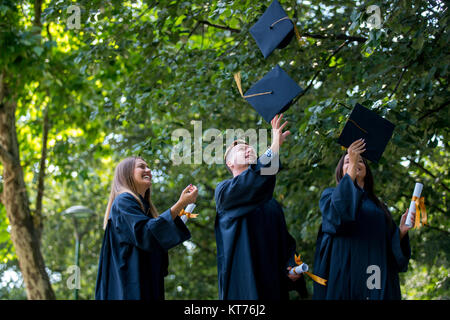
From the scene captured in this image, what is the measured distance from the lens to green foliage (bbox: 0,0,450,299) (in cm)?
622

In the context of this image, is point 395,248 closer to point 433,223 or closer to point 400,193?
point 400,193

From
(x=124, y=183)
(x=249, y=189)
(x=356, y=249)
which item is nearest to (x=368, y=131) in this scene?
(x=356, y=249)

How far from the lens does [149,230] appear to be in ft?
14.0

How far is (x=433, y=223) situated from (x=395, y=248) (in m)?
4.79

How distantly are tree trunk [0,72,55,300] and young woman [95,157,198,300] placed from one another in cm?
620

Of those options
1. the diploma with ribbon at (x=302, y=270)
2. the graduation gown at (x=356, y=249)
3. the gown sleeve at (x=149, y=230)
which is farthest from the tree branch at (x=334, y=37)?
the gown sleeve at (x=149, y=230)

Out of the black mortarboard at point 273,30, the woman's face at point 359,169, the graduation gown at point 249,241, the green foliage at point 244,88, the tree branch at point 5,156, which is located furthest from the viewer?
the tree branch at point 5,156

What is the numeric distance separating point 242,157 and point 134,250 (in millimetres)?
983

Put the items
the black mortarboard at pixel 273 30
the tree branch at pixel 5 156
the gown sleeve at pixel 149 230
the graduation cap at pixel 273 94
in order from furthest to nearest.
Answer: the tree branch at pixel 5 156
the black mortarboard at pixel 273 30
the graduation cap at pixel 273 94
the gown sleeve at pixel 149 230

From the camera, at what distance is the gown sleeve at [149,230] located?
425cm

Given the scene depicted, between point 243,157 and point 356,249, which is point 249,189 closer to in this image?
point 243,157

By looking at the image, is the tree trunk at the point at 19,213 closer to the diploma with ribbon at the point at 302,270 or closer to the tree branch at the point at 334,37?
the tree branch at the point at 334,37

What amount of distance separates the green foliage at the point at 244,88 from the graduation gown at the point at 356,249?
108 cm
